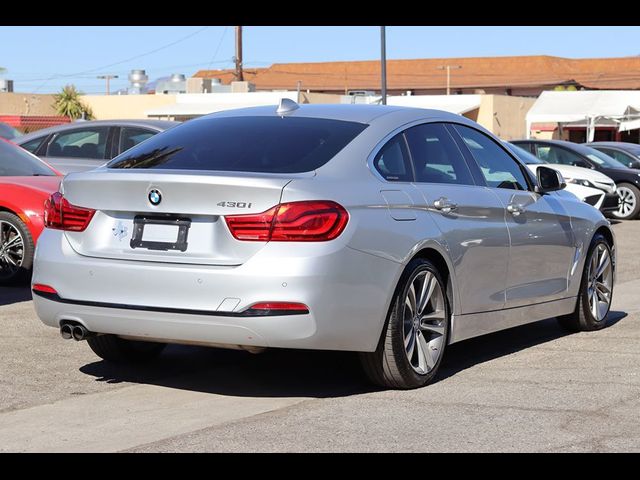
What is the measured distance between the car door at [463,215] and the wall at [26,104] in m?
59.7

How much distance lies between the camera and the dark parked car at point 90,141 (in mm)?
14742

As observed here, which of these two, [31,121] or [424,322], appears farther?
[31,121]

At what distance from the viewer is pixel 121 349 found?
718 cm

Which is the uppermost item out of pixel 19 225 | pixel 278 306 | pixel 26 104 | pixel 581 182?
pixel 26 104

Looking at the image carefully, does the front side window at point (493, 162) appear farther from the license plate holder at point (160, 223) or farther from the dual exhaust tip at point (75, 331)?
the dual exhaust tip at point (75, 331)

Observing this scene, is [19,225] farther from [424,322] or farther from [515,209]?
[424,322]

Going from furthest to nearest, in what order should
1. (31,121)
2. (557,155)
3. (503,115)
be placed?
(503,115), (31,121), (557,155)

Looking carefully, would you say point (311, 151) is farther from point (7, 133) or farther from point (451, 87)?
point (451, 87)

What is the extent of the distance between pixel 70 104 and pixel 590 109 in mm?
37279

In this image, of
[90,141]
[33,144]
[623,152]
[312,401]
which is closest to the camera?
[312,401]

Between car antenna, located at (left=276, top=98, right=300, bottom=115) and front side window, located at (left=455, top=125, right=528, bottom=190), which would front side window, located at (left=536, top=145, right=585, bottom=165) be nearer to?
front side window, located at (left=455, top=125, right=528, bottom=190)

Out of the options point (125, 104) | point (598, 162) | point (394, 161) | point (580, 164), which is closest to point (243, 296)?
point (394, 161)

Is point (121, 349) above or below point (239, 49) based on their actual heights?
below

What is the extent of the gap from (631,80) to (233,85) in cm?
3311
